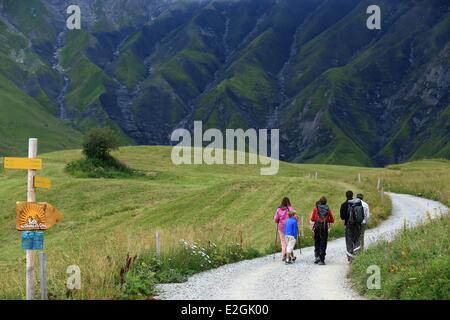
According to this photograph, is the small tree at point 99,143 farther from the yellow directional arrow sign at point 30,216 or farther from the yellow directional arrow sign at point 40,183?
the yellow directional arrow sign at point 30,216

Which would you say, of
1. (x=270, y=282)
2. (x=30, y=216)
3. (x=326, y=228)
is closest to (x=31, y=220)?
(x=30, y=216)

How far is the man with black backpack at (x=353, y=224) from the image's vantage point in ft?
70.9

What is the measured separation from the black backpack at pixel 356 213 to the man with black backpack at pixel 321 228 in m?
1.03

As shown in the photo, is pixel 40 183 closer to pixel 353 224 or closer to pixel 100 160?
pixel 353 224

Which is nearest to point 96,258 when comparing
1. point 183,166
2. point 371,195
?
point 371,195

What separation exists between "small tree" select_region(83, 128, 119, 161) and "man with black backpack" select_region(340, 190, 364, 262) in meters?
54.9

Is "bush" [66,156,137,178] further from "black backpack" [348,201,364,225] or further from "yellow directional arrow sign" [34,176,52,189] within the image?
"yellow directional arrow sign" [34,176,52,189]

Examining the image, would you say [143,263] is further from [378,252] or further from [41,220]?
[378,252]

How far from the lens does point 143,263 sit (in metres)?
18.1

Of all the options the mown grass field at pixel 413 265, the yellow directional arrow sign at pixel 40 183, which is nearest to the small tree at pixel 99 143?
the mown grass field at pixel 413 265

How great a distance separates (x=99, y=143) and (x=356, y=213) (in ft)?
184

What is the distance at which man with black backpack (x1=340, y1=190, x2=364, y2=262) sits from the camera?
2162 cm
